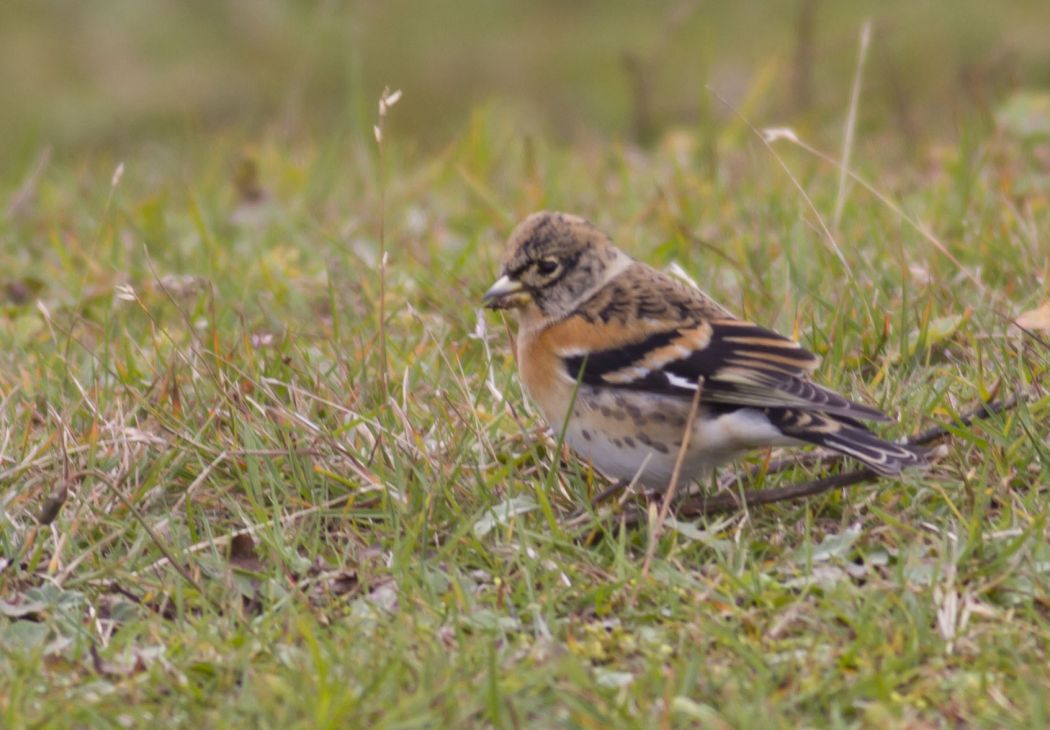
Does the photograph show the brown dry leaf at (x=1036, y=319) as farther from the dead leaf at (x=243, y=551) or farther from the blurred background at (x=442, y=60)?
the blurred background at (x=442, y=60)

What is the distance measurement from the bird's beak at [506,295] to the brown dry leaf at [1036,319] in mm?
1447

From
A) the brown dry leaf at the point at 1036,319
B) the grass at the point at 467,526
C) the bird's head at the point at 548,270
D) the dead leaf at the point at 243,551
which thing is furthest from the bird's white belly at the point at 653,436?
the brown dry leaf at the point at 1036,319

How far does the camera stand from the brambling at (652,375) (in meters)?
3.74

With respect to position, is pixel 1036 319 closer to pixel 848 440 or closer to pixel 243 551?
pixel 848 440

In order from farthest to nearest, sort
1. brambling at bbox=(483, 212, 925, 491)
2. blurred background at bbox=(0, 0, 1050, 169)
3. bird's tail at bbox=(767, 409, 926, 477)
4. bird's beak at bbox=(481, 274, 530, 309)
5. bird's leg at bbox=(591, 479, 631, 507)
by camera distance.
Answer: blurred background at bbox=(0, 0, 1050, 169), bird's beak at bbox=(481, 274, 530, 309), bird's leg at bbox=(591, 479, 631, 507), brambling at bbox=(483, 212, 925, 491), bird's tail at bbox=(767, 409, 926, 477)

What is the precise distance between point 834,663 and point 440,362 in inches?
83.8

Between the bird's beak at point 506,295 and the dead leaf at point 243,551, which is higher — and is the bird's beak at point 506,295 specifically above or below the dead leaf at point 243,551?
above

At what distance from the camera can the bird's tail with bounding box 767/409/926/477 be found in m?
3.59

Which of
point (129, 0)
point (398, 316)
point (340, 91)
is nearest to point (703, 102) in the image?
point (398, 316)

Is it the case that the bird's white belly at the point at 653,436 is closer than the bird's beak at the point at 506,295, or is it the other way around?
the bird's white belly at the point at 653,436

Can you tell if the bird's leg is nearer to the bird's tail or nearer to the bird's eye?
the bird's tail

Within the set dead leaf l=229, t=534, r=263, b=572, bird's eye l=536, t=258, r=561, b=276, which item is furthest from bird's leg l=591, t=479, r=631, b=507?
dead leaf l=229, t=534, r=263, b=572

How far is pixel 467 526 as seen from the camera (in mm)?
3668

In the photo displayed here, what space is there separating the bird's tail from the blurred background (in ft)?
18.8
